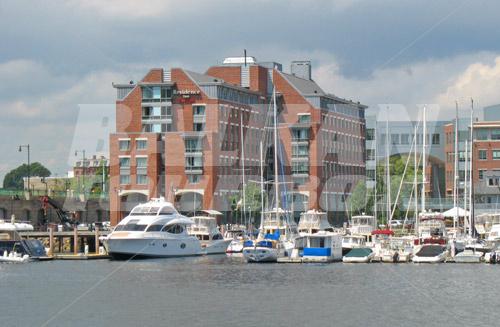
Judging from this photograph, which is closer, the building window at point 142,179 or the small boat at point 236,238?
the small boat at point 236,238

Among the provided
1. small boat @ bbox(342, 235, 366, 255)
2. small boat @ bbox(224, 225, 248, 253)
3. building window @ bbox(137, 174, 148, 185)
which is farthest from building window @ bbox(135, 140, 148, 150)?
small boat @ bbox(342, 235, 366, 255)

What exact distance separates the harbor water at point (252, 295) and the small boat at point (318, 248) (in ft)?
7.52

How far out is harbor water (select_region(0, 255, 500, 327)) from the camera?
61.4 meters

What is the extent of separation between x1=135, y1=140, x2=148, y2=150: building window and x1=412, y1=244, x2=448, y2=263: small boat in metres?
73.2

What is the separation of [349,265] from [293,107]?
285ft

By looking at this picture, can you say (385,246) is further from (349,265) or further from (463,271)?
(463,271)

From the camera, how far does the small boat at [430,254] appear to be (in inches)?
4109

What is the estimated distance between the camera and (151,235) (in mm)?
A: 117812

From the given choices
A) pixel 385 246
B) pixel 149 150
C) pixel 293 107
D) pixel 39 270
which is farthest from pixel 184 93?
pixel 39 270

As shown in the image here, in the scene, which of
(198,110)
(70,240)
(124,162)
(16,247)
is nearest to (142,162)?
(124,162)

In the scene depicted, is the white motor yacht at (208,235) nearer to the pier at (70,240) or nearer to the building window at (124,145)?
the pier at (70,240)

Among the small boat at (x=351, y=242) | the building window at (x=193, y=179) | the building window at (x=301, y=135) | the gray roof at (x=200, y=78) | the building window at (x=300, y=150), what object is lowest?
the small boat at (x=351, y=242)

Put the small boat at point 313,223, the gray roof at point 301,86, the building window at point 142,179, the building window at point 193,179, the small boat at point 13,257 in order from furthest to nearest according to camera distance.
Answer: the gray roof at point 301,86 < the building window at point 142,179 < the building window at point 193,179 < the small boat at point 313,223 < the small boat at point 13,257

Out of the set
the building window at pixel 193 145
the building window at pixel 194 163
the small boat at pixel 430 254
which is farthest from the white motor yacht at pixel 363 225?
the building window at pixel 193 145
